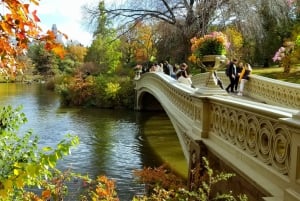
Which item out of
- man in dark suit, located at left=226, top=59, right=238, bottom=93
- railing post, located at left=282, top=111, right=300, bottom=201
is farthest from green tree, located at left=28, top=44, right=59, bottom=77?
railing post, located at left=282, top=111, right=300, bottom=201

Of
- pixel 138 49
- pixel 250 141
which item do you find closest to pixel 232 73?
pixel 250 141

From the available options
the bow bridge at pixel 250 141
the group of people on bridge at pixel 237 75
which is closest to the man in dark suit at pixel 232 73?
the group of people on bridge at pixel 237 75

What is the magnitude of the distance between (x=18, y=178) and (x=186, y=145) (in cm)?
666

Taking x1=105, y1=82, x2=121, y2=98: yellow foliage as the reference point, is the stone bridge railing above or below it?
above

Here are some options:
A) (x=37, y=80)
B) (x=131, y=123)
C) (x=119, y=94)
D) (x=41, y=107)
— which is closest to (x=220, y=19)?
(x=131, y=123)

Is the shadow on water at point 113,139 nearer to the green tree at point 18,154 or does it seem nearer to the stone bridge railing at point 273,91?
the stone bridge railing at point 273,91

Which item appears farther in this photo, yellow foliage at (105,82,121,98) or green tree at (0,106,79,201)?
yellow foliage at (105,82,121,98)

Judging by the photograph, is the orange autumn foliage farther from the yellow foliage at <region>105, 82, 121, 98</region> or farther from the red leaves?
the yellow foliage at <region>105, 82, 121, 98</region>

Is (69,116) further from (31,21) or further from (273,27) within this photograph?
(31,21)

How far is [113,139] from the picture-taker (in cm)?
1809

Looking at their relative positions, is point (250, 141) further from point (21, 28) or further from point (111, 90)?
point (111, 90)

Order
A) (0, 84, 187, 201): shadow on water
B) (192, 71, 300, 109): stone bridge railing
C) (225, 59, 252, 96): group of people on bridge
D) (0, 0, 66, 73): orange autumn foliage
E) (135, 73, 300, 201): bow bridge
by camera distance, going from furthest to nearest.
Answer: (225, 59, 252, 96): group of people on bridge
(0, 84, 187, 201): shadow on water
(192, 71, 300, 109): stone bridge railing
(135, 73, 300, 201): bow bridge
(0, 0, 66, 73): orange autumn foliage

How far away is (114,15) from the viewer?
28.1m

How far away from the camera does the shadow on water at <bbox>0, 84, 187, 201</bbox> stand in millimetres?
12867
